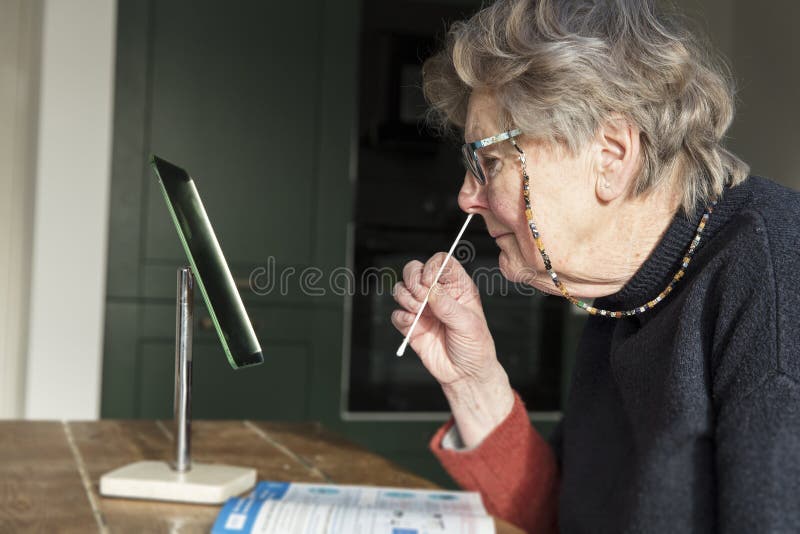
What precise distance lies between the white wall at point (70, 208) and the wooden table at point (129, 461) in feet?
3.56

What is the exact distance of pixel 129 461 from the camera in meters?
1.31

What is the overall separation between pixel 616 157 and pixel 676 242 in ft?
0.39

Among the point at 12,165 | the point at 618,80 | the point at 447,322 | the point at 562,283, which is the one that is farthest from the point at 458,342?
the point at 12,165

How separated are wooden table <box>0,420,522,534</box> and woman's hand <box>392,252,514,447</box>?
0.44 feet

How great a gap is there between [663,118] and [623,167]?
69mm

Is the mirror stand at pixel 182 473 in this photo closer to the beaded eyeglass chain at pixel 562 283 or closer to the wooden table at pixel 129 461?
the wooden table at pixel 129 461

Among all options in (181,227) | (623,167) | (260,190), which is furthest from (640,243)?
(260,190)

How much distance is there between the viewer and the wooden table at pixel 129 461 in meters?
1.03

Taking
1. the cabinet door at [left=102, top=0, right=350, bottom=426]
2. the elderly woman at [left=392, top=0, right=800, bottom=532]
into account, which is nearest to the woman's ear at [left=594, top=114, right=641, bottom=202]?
the elderly woman at [left=392, top=0, right=800, bottom=532]

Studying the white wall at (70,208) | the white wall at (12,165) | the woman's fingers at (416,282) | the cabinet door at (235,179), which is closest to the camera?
the woman's fingers at (416,282)

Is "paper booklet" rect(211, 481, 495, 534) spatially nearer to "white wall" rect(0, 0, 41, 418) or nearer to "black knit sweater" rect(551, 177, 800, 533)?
"black knit sweater" rect(551, 177, 800, 533)

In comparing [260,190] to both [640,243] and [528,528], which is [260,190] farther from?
[640,243]

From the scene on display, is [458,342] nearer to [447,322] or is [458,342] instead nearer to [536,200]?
[447,322]

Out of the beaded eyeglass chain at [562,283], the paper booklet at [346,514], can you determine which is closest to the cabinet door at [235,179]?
the paper booklet at [346,514]
